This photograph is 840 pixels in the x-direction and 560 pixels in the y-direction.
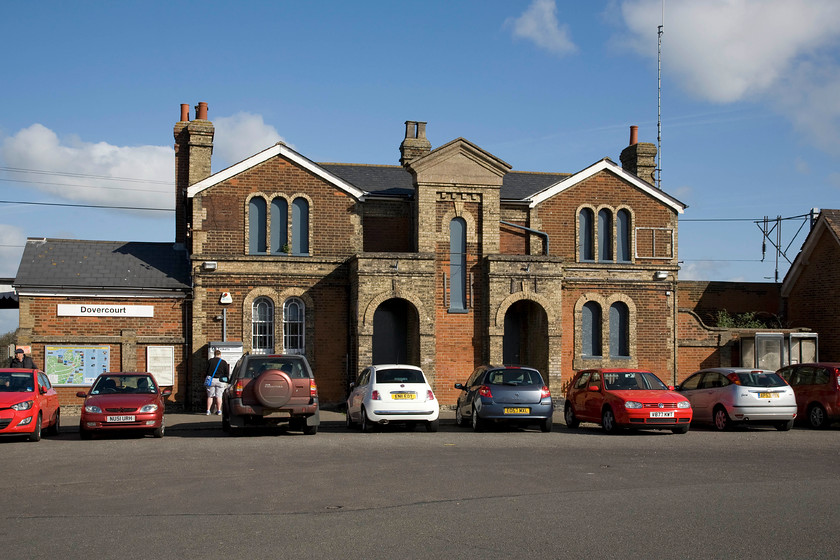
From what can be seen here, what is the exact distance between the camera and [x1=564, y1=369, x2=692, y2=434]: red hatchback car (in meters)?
19.0

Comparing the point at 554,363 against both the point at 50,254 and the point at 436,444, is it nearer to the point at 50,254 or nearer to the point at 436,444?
the point at 436,444

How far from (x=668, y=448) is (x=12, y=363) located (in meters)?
16.2

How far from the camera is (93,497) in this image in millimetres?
10867

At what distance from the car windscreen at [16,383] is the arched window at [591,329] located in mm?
17573

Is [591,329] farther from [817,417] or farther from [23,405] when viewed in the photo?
[23,405]

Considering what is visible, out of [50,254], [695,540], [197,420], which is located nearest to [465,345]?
[197,420]

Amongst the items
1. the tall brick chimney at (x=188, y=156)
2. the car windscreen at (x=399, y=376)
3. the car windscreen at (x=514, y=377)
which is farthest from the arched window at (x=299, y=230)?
the car windscreen at (x=514, y=377)

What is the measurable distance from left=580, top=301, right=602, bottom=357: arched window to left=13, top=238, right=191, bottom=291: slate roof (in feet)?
42.1

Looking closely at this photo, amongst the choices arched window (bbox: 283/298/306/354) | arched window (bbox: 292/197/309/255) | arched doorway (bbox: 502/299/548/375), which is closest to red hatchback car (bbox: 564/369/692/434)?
arched doorway (bbox: 502/299/548/375)

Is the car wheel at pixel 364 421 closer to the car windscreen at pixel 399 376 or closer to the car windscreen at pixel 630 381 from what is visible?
the car windscreen at pixel 399 376

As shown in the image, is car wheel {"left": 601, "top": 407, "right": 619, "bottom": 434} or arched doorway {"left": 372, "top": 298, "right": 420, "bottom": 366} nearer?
car wheel {"left": 601, "top": 407, "right": 619, "bottom": 434}

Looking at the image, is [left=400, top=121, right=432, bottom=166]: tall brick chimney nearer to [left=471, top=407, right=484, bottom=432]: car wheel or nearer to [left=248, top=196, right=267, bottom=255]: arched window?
[left=248, top=196, right=267, bottom=255]: arched window

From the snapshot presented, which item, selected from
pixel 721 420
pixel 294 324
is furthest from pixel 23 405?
pixel 721 420

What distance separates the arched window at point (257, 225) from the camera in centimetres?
2800
